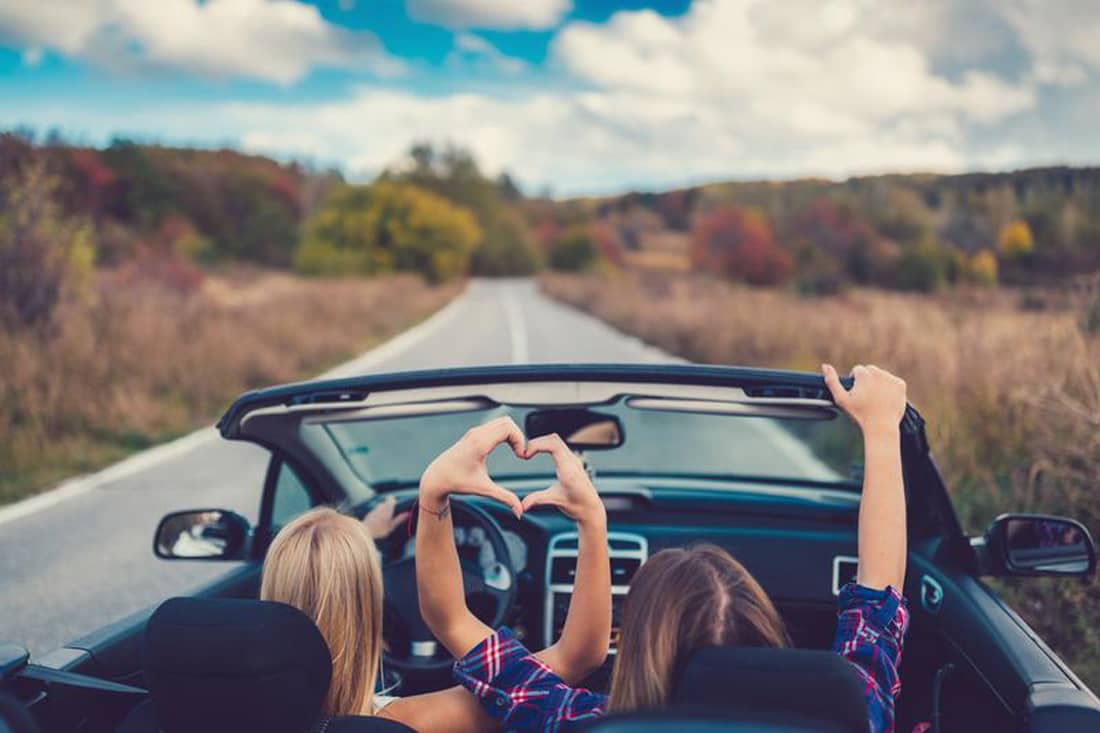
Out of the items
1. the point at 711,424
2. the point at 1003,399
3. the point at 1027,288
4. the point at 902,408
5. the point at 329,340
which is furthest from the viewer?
the point at 329,340

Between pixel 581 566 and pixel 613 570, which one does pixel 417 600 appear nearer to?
pixel 613 570

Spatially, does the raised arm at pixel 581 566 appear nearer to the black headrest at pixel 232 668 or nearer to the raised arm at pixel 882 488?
the black headrest at pixel 232 668

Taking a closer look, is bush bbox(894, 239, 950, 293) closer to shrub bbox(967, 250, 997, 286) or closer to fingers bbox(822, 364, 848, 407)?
shrub bbox(967, 250, 997, 286)

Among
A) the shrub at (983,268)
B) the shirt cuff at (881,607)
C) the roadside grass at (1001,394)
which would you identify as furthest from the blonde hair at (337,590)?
the shrub at (983,268)

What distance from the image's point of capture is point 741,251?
32938 millimetres

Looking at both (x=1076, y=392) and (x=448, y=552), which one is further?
(x=1076, y=392)

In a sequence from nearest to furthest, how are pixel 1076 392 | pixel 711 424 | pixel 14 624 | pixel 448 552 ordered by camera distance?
pixel 448 552, pixel 14 624, pixel 1076 392, pixel 711 424

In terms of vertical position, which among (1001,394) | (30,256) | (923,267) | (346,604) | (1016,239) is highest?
(1016,239)

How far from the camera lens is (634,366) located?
100 inches

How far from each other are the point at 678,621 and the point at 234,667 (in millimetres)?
704

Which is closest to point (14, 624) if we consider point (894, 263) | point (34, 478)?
point (34, 478)

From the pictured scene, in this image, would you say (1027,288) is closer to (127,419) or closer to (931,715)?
(931,715)

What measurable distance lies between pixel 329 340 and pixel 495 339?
4835 millimetres

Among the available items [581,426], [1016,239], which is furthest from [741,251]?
[581,426]
